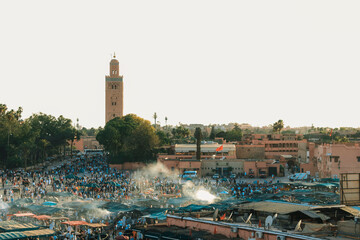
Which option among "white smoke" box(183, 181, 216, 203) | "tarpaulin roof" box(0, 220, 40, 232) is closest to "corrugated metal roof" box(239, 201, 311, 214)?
"tarpaulin roof" box(0, 220, 40, 232)

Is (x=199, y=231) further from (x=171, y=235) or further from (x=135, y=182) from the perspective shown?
(x=135, y=182)

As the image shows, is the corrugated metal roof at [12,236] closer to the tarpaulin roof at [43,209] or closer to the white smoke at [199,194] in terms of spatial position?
the tarpaulin roof at [43,209]

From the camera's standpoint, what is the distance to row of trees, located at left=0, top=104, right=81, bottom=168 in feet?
211

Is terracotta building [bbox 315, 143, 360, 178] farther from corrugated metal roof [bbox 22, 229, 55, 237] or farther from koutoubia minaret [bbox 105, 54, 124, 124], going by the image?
koutoubia minaret [bbox 105, 54, 124, 124]

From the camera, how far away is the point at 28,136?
222ft

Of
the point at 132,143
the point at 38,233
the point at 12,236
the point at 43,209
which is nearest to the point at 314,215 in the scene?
the point at 38,233

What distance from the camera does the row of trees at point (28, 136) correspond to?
64.2 metres

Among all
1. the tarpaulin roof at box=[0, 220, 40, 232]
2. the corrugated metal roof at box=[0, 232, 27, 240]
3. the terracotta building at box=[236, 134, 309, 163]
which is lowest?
the corrugated metal roof at box=[0, 232, 27, 240]

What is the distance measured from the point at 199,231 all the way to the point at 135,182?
1303 inches

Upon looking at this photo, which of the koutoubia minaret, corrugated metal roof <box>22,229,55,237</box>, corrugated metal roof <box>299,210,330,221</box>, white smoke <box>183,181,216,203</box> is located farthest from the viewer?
the koutoubia minaret

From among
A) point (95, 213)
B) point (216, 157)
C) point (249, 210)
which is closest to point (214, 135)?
point (216, 157)

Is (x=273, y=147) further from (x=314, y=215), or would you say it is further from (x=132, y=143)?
(x=314, y=215)

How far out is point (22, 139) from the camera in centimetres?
6719

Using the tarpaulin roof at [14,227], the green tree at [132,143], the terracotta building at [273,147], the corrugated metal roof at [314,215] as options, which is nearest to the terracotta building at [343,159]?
the terracotta building at [273,147]
